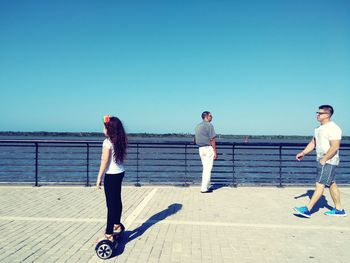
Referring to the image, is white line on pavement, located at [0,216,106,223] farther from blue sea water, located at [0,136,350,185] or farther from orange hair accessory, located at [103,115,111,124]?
orange hair accessory, located at [103,115,111,124]

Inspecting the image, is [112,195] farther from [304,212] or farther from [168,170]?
[168,170]

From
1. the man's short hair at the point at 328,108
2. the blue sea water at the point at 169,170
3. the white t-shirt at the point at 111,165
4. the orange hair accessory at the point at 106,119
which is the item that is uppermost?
the man's short hair at the point at 328,108

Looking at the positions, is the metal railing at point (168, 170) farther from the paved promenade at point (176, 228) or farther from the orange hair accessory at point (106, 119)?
the orange hair accessory at point (106, 119)

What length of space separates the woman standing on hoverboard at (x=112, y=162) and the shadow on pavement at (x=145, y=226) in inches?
10.2

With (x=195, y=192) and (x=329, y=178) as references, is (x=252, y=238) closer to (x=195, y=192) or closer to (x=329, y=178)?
(x=329, y=178)

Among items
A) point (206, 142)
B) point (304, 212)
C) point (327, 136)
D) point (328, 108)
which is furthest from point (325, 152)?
point (206, 142)

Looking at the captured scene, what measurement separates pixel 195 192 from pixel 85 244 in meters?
3.88

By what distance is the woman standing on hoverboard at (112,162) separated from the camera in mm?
3793

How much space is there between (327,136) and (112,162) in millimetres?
3674

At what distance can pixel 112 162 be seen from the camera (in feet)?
12.7

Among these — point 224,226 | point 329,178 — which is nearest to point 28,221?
point 224,226

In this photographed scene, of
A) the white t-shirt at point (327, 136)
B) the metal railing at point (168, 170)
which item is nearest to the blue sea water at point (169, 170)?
the metal railing at point (168, 170)

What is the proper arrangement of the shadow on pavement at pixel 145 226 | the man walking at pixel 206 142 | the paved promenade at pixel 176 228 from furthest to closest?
1. the man walking at pixel 206 142
2. the shadow on pavement at pixel 145 226
3. the paved promenade at pixel 176 228

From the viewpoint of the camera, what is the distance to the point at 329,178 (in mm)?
5324
